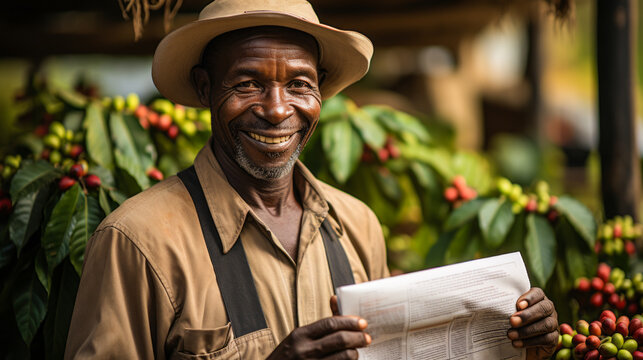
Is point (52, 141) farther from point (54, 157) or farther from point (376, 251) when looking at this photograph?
point (376, 251)

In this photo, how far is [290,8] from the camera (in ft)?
5.29

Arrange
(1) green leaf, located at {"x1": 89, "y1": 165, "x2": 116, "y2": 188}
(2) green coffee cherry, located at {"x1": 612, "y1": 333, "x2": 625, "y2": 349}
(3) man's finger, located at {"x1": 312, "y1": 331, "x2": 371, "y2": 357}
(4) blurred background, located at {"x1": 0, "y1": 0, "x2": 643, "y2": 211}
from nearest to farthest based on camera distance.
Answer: (3) man's finger, located at {"x1": 312, "y1": 331, "x2": 371, "y2": 357} < (2) green coffee cherry, located at {"x1": 612, "y1": 333, "x2": 625, "y2": 349} < (1) green leaf, located at {"x1": 89, "y1": 165, "x2": 116, "y2": 188} < (4) blurred background, located at {"x1": 0, "y1": 0, "x2": 643, "y2": 211}

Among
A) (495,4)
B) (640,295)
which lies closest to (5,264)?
(640,295)

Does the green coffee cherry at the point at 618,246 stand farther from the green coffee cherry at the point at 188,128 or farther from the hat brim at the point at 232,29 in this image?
the green coffee cherry at the point at 188,128

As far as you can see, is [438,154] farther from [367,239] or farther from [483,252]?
[367,239]

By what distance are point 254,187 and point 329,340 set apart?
57 cm

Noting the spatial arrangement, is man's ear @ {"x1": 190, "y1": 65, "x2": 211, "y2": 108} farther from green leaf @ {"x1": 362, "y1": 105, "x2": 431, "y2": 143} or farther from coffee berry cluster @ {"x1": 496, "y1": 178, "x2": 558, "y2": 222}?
coffee berry cluster @ {"x1": 496, "y1": 178, "x2": 558, "y2": 222}

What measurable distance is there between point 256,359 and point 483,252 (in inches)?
51.8

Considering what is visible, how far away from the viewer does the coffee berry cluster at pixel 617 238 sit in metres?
2.50

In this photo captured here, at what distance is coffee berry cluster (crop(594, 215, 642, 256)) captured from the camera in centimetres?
250

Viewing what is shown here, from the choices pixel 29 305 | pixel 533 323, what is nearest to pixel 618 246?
pixel 533 323

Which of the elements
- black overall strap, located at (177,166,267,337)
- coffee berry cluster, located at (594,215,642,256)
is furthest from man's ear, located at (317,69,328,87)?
coffee berry cluster, located at (594,215,642,256)

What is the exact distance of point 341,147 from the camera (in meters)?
2.62

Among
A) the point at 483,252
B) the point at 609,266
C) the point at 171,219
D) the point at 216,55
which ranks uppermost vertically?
the point at 216,55
